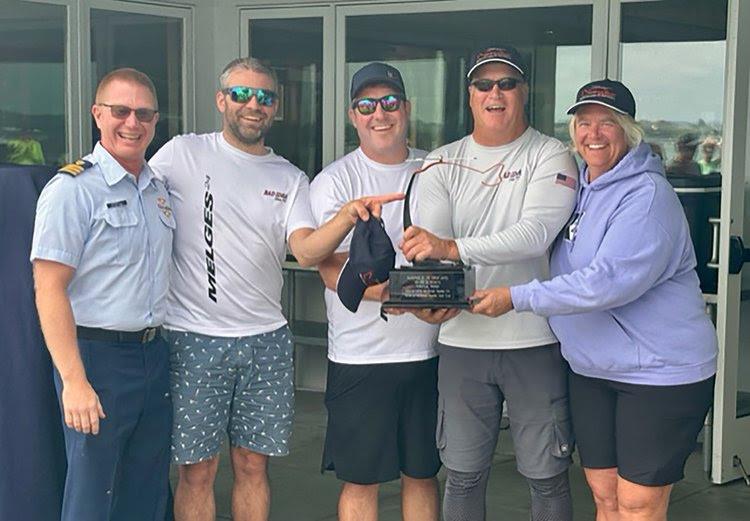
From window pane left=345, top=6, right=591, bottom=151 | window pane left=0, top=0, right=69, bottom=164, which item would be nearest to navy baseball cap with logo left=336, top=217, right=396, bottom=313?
window pane left=345, top=6, right=591, bottom=151

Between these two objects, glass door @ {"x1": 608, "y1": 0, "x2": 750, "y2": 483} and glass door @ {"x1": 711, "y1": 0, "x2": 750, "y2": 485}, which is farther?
glass door @ {"x1": 608, "y1": 0, "x2": 750, "y2": 483}

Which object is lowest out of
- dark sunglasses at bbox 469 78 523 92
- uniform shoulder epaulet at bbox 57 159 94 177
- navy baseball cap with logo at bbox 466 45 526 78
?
uniform shoulder epaulet at bbox 57 159 94 177

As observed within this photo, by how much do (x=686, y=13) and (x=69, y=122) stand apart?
344 centimetres

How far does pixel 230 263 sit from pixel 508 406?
106 centimetres

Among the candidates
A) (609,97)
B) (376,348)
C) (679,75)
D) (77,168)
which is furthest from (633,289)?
(679,75)

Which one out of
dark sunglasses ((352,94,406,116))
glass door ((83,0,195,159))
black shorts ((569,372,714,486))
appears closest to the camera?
black shorts ((569,372,714,486))

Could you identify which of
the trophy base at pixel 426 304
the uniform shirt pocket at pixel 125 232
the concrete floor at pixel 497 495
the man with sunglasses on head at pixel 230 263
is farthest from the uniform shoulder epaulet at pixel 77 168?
the concrete floor at pixel 497 495

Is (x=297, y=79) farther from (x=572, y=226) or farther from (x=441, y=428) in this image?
(x=572, y=226)

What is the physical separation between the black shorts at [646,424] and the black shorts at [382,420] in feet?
2.15

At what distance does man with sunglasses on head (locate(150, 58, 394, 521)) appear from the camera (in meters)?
4.45

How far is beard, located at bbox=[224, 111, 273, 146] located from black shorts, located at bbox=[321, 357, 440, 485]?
0.83 metres

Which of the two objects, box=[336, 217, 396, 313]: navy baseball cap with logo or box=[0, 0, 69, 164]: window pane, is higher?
box=[0, 0, 69, 164]: window pane

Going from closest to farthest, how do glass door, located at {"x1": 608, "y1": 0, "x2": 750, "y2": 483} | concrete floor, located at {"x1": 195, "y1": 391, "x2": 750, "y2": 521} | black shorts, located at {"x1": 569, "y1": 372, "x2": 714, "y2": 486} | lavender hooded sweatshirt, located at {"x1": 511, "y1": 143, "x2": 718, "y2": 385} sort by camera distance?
lavender hooded sweatshirt, located at {"x1": 511, "y1": 143, "x2": 718, "y2": 385} < black shorts, located at {"x1": 569, "y1": 372, "x2": 714, "y2": 486} < concrete floor, located at {"x1": 195, "y1": 391, "x2": 750, "y2": 521} < glass door, located at {"x1": 608, "y1": 0, "x2": 750, "y2": 483}

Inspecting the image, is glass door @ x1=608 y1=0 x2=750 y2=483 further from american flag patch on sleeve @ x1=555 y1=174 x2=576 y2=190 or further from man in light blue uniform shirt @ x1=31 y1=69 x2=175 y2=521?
man in light blue uniform shirt @ x1=31 y1=69 x2=175 y2=521
